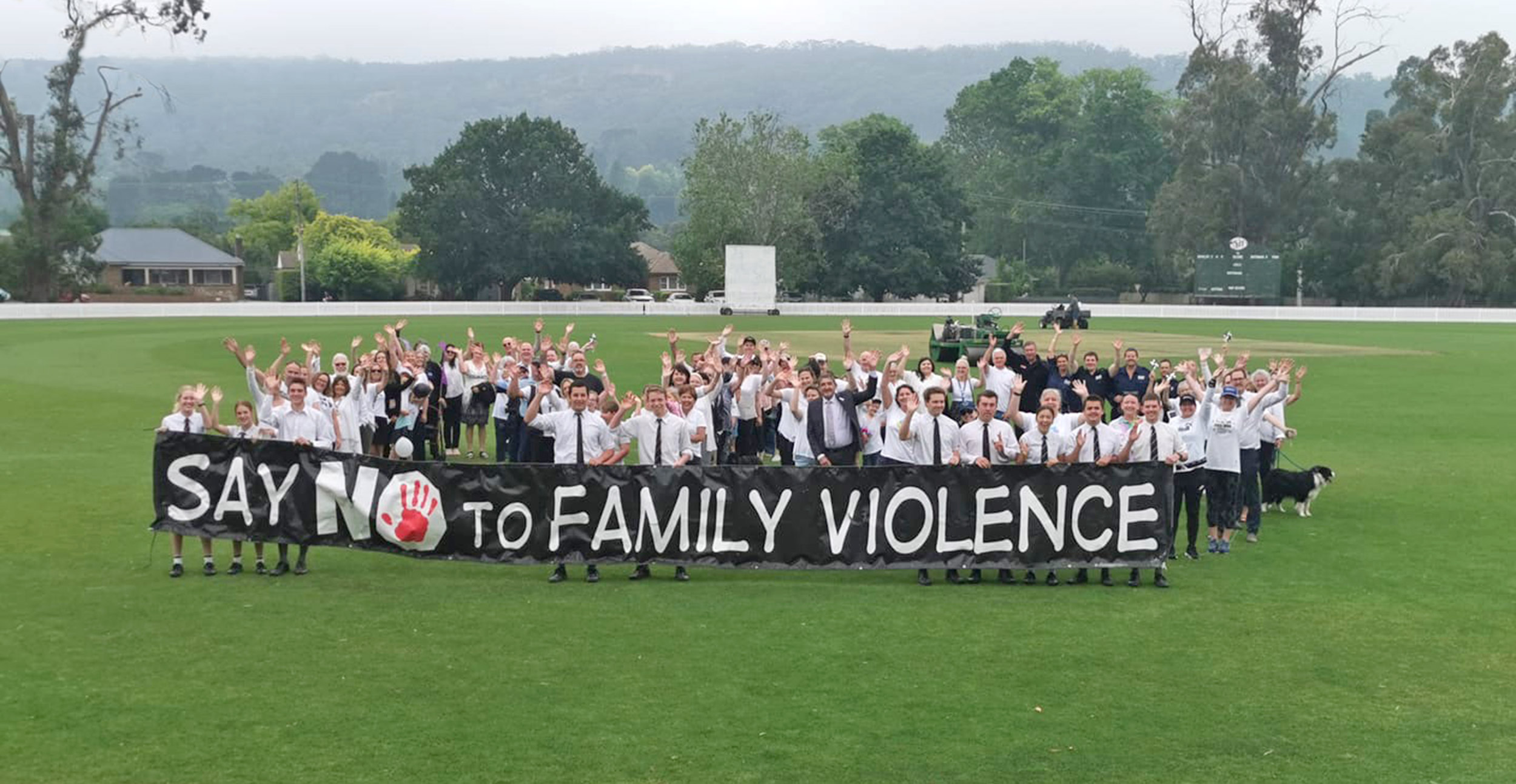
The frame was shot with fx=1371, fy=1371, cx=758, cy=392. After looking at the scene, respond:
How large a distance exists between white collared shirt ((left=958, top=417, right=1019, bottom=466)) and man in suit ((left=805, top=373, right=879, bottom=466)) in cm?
166

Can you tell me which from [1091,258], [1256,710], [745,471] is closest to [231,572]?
[745,471]

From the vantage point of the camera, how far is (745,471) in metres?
12.3

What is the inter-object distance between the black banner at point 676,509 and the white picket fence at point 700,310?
61640mm

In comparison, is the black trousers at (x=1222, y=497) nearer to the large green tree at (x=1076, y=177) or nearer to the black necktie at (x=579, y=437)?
the black necktie at (x=579, y=437)

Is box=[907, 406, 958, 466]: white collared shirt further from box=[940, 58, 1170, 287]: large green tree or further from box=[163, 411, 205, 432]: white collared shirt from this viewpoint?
box=[940, 58, 1170, 287]: large green tree

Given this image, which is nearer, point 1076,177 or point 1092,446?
point 1092,446

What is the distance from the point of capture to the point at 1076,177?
120750 millimetres

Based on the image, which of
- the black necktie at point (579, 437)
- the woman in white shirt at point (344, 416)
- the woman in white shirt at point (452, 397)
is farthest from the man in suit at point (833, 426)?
the woman in white shirt at point (452, 397)

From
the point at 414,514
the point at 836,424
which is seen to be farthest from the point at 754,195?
the point at 414,514

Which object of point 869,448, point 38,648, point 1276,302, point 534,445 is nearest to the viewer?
point 38,648

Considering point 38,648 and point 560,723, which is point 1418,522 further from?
point 38,648

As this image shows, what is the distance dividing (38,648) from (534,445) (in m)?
6.38

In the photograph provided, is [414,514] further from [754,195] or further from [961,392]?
[754,195]

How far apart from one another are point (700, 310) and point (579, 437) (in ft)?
225
